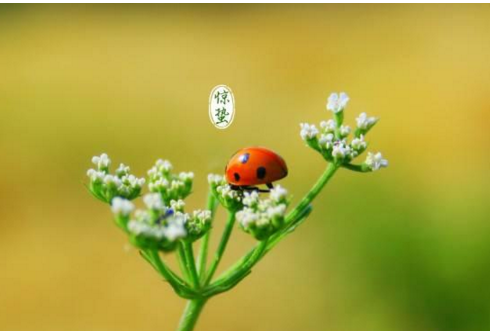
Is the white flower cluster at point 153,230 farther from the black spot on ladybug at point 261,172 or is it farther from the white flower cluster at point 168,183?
the black spot on ladybug at point 261,172

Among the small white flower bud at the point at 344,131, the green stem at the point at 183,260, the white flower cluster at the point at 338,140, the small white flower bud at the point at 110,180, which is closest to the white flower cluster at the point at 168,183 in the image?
the small white flower bud at the point at 110,180

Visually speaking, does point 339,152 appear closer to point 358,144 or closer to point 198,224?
point 358,144

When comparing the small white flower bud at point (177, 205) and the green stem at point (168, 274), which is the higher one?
the small white flower bud at point (177, 205)

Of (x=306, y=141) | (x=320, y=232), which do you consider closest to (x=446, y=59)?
(x=320, y=232)

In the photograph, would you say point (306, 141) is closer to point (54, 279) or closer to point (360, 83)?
point (54, 279)

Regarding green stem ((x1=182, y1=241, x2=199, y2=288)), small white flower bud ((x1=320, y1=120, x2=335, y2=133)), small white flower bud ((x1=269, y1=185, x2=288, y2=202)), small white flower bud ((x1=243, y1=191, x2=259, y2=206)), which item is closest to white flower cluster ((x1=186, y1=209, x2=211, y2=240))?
green stem ((x1=182, y1=241, x2=199, y2=288))

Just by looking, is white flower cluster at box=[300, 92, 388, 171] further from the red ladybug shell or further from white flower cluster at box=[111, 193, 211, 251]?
white flower cluster at box=[111, 193, 211, 251]

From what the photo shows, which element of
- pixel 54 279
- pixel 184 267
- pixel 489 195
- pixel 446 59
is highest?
pixel 446 59
